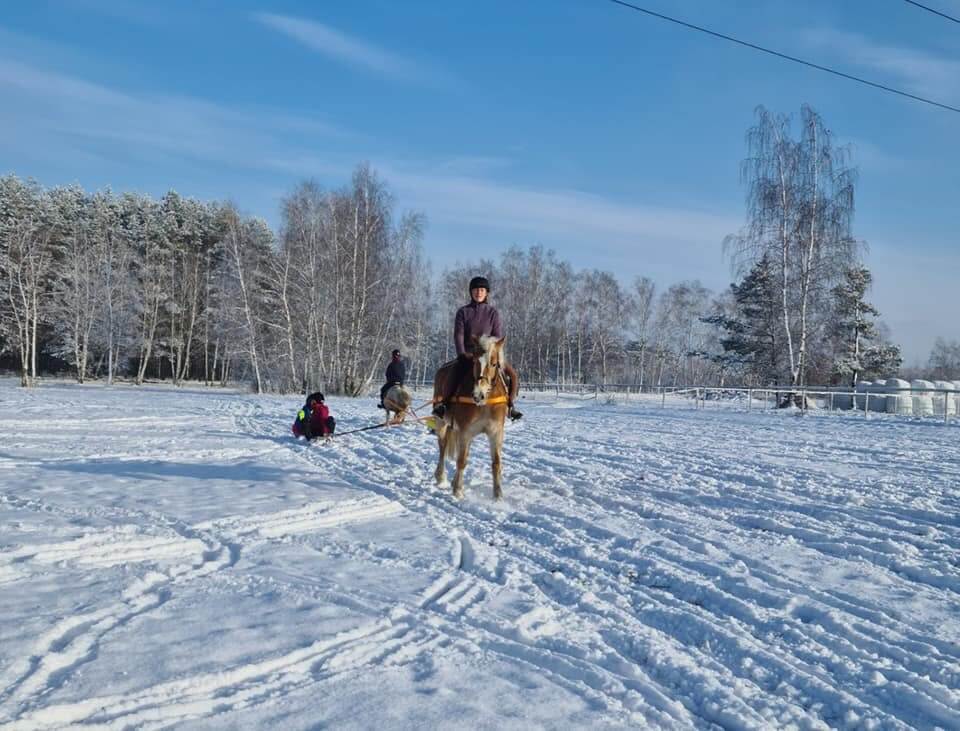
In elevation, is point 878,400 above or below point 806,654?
above

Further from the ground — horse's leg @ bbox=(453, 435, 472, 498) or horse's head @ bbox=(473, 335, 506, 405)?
horse's head @ bbox=(473, 335, 506, 405)

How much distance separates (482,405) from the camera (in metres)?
7.79

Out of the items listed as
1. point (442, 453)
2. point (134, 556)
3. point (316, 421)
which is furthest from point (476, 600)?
point (316, 421)

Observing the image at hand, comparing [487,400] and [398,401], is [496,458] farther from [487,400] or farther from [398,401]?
[398,401]

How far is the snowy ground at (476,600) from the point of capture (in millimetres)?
2979

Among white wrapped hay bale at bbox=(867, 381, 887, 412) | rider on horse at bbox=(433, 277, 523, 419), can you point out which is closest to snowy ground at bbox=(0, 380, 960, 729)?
rider on horse at bbox=(433, 277, 523, 419)

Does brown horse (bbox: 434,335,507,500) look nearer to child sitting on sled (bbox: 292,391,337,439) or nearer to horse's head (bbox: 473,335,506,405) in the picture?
horse's head (bbox: 473,335,506,405)

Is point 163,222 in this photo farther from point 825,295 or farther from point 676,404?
point 825,295

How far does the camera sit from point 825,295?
31125 millimetres

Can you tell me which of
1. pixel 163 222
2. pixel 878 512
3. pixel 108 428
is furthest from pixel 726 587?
pixel 163 222

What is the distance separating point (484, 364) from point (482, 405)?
1.70ft

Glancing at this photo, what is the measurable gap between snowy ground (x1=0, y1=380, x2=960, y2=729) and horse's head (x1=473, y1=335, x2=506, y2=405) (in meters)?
1.31

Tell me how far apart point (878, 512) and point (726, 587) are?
3.51 meters

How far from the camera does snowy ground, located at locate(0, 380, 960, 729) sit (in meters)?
2.98
